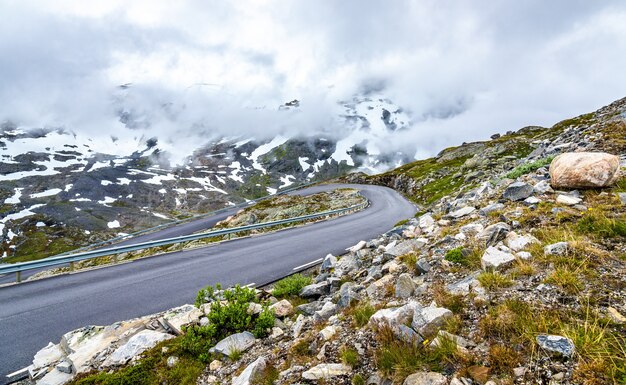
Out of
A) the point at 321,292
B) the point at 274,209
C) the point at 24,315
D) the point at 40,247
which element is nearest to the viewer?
the point at 321,292

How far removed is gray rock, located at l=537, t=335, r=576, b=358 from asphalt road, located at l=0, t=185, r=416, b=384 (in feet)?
32.3

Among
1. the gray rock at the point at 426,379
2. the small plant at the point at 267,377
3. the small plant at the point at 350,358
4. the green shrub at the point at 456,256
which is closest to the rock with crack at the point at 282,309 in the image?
the small plant at the point at 267,377

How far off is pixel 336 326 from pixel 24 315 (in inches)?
423

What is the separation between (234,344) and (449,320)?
13.1 ft

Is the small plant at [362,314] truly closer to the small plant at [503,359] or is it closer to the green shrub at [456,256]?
the small plant at [503,359]

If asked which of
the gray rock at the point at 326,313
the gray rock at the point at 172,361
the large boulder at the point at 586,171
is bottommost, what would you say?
the gray rock at the point at 172,361

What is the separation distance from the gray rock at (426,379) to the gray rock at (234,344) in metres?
3.48

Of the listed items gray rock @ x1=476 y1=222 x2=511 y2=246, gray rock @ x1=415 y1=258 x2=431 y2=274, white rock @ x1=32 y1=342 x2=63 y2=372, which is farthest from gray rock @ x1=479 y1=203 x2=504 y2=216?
white rock @ x1=32 y1=342 x2=63 y2=372

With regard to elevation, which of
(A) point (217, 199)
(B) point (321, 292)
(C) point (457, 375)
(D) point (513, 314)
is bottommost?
(B) point (321, 292)

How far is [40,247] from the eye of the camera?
5025 inches

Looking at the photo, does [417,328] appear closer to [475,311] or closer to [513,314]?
[475,311]

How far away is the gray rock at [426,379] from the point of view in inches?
122

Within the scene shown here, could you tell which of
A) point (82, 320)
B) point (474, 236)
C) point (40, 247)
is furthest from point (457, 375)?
point (40, 247)

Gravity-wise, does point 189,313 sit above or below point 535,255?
below
